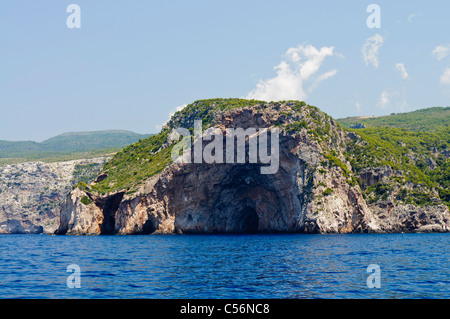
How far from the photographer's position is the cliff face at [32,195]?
17225cm

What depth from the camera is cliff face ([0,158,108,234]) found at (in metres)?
172

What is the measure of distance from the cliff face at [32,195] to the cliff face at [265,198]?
71.5m

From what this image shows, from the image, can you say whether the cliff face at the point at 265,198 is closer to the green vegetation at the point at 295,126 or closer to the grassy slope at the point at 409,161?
the green vegetation at the point at 295,126

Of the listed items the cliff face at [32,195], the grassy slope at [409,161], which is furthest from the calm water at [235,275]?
the cliff face at [32,195]

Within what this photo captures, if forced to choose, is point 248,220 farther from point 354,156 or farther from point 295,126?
point 354,156

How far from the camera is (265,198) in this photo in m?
105

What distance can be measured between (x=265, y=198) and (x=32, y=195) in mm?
114210

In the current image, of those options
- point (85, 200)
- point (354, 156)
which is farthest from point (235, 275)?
point (354, 156)

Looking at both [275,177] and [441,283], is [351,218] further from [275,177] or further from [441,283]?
[441,283]

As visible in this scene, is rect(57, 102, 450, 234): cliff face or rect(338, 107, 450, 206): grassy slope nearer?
rect(57, 102, 450, 234): cliff face

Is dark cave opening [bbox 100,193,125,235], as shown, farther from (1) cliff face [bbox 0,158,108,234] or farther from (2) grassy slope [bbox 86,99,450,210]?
(1) cliff face [bbox 0,158,108,234]

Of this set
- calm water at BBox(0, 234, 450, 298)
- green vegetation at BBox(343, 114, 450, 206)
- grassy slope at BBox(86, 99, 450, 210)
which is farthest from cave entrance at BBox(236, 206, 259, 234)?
calm water at BBox(0, 234, 450, 298)

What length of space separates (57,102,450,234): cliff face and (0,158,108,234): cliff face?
7155 cm
